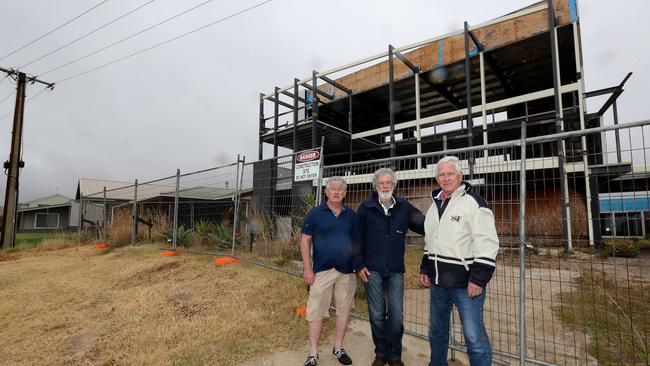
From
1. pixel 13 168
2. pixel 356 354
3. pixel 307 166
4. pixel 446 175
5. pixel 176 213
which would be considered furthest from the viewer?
pixel 13 168

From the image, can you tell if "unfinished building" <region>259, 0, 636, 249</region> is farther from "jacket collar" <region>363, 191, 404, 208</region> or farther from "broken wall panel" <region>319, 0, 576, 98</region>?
"jacket collar" <region>363, 191, 404, 208</region>

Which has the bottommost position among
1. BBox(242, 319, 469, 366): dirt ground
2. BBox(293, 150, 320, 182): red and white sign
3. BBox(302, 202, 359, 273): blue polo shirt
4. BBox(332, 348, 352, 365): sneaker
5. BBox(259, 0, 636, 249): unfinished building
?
BBox(242, 319, 469, 366): dirt ground

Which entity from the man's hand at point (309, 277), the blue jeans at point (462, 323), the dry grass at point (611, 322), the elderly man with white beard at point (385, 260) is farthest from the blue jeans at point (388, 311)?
the dry grass at point (611, 322)

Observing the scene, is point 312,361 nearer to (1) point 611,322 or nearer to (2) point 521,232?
(2) point 521,232

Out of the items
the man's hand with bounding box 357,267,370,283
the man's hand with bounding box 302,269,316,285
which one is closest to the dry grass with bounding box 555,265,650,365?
the man's hand with bounding box 357,267,370,283

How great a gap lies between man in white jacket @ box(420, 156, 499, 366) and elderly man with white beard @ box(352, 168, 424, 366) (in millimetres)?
285

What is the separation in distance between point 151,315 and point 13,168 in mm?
15918

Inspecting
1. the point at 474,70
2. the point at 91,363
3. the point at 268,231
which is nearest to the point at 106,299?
the point at 91,363

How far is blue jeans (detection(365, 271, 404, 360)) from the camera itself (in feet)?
9.40

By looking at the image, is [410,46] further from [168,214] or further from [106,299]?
[106,299]

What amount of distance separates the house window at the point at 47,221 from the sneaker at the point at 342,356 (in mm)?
40536

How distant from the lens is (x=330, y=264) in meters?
3.03

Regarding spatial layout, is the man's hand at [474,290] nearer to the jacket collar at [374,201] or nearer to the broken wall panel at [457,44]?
the jacket collar at [374,201]

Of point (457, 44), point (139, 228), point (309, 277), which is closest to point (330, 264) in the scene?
point (309, 277)
